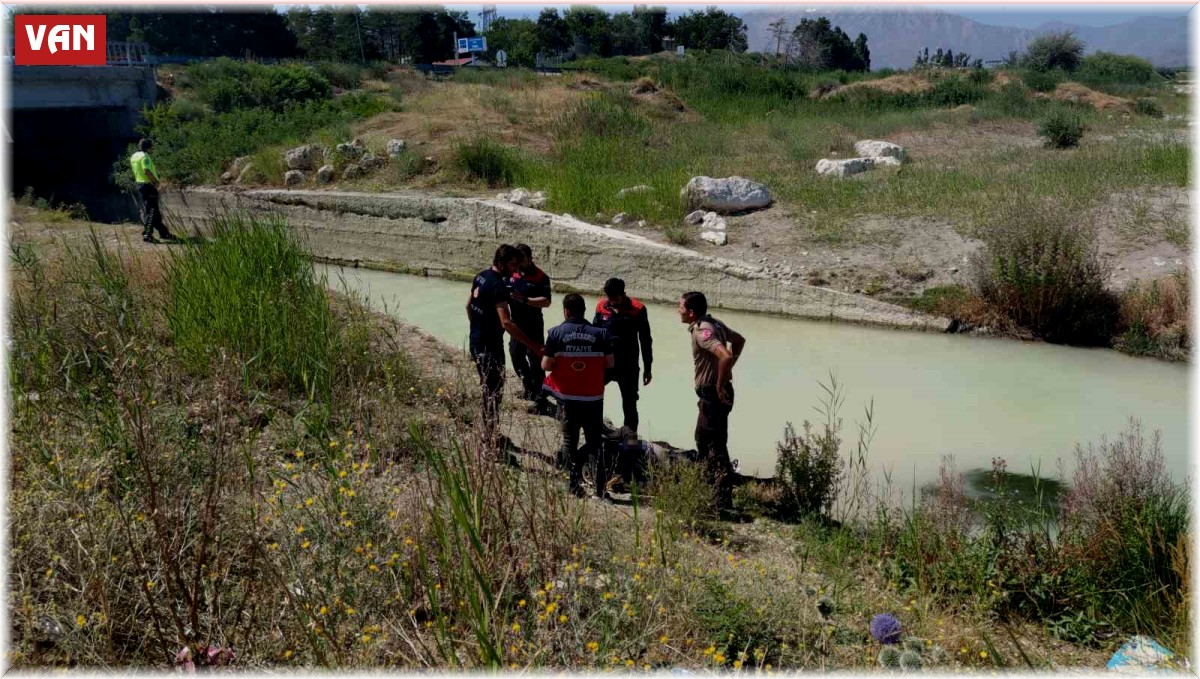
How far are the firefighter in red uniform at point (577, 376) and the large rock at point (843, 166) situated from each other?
479 inches

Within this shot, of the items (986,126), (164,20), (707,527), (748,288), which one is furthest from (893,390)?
(164,20)

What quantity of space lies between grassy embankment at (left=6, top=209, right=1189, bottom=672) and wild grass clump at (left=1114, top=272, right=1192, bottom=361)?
16.3 feet

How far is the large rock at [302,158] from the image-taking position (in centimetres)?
1948

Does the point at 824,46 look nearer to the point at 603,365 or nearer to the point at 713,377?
the point at 713,377

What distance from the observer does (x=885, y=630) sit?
4.00 metres

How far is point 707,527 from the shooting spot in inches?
224

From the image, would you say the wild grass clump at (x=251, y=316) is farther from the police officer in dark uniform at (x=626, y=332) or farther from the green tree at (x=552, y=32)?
the green tree at (x=552, y=32)

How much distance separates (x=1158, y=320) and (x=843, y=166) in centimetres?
776

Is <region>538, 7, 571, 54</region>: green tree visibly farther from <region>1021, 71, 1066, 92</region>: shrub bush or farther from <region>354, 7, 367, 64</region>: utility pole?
<region>1021, 71, 1066, 92</region>: shrub bush

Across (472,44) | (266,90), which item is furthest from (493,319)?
(472,44)

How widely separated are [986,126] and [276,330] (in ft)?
74.8

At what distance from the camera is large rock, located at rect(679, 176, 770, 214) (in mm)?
14641

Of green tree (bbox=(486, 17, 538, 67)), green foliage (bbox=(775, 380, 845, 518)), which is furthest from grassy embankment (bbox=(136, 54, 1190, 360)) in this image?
green tree (bbox=(486, 17, 538, 67))

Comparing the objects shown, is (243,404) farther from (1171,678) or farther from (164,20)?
(164,20)
